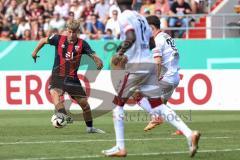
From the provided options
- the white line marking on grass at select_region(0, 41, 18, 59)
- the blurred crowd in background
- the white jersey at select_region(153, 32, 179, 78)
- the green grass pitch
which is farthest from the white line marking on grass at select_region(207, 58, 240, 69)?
the white jersey at select_region(153, 32, 179, 78)

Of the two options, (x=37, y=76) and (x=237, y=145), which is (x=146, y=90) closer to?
(x=237, y=145)

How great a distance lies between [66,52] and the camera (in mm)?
16906

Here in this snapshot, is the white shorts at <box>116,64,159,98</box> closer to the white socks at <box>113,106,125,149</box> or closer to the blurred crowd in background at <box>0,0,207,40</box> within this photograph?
the white socks at <box>113,106,125,149</box>

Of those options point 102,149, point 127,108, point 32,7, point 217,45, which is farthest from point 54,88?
point 32,7

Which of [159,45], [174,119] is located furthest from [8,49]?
[174,119]

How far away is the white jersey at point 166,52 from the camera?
16344mm

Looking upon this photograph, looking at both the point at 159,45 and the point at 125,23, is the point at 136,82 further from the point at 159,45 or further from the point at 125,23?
the point at 159,45

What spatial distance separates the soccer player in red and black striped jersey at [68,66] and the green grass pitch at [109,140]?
0.62 meters

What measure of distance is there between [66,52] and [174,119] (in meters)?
5.35

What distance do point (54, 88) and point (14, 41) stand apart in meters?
11.6

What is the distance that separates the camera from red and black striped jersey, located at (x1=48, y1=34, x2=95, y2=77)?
55.3ft

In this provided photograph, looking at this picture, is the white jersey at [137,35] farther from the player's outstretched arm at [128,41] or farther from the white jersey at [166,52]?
the white jersey at [166,52]

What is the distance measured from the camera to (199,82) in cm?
2305

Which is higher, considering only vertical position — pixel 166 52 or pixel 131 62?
pixel 131 62
